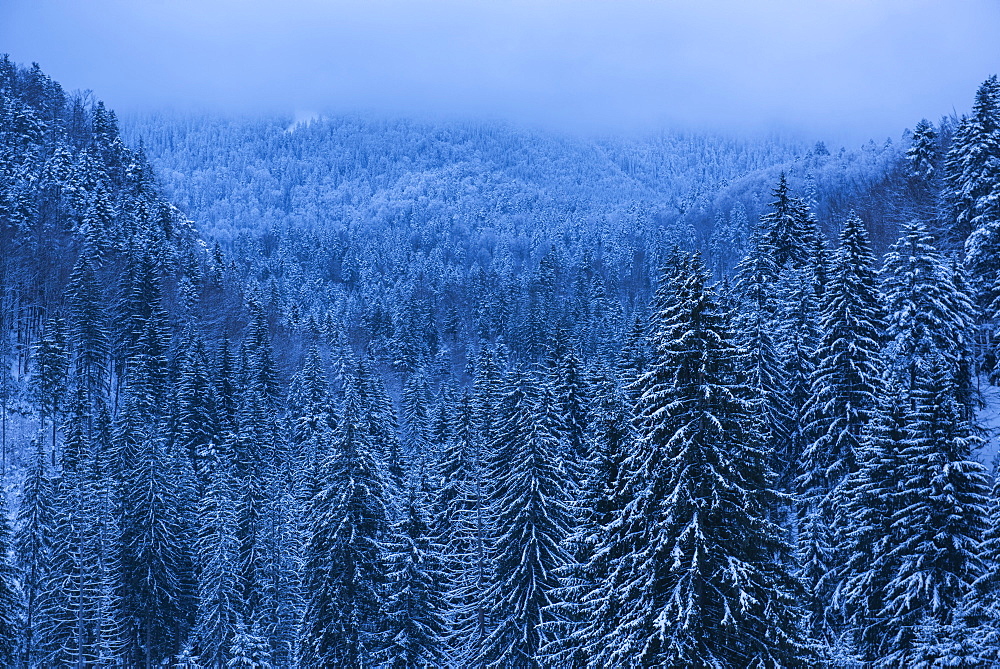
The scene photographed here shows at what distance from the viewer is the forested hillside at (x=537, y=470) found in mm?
15188

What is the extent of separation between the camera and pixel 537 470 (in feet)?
93.0

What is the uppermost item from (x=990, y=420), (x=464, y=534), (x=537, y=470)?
(x=990, y=420)

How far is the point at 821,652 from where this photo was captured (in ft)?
47.9

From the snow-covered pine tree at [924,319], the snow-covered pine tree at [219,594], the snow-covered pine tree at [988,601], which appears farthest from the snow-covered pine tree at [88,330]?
the snow-covered pine tree at [988,601]

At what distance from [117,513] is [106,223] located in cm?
6030

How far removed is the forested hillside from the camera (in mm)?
15188

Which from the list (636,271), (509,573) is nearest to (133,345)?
(509,573)

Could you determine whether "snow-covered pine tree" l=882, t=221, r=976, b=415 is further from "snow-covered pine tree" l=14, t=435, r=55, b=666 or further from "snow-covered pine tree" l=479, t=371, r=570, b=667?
"snow-covered pine tree" l=14, t=435, r=55, b=666

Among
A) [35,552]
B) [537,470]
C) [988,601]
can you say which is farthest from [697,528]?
[35,552]

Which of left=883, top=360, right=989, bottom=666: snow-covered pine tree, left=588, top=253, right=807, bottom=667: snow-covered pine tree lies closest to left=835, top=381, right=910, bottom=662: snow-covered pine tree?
left=883, top=360, right=989, bottom=666: snow-covered pine tree

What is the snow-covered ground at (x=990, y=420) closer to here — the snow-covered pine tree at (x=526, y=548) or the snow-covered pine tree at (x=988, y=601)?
the snow-covered pine tree at (x=988, y=601)

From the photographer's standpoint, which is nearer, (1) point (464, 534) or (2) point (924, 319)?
(2) point (924, 319)

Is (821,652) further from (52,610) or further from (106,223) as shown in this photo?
(106,223)

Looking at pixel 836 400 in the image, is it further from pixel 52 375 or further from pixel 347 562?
pixel 52 375
